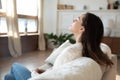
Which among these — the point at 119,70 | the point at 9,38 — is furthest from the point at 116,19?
the point at 9,38

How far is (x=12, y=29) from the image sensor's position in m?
4.87

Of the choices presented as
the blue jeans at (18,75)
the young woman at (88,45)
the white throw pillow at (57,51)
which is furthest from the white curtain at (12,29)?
the young woman at (88,45)

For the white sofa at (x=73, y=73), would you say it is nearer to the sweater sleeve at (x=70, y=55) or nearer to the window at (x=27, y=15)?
the sweater sleeve at (x=70, y=55)

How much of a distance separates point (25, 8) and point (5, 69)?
2.78 meters

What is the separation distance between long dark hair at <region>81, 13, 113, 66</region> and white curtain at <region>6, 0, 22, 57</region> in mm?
3804


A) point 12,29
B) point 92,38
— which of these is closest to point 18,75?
point 92,38

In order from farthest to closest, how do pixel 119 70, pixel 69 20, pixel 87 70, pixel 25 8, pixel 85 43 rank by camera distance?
1. pixel 69 20
2. pixel 25 8
3. pixel 119 70
4. pixel 85 43
5. pixel 87 70

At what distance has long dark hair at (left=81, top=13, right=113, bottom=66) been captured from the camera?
1.23 metres

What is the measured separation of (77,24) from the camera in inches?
57.0

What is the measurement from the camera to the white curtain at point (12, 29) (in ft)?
15.6

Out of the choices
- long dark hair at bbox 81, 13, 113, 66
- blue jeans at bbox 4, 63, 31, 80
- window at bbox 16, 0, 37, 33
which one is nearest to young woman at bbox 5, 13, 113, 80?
long dark hair at bbox 81, 13, 113, 66

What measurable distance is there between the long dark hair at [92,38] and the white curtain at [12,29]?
380cm

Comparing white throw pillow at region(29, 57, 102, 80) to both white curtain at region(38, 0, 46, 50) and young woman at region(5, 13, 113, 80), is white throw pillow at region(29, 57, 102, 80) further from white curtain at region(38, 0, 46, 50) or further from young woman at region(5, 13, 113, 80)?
white curtain at region(38, 0, 46, 50)

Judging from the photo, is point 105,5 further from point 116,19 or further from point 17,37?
point 17,37
